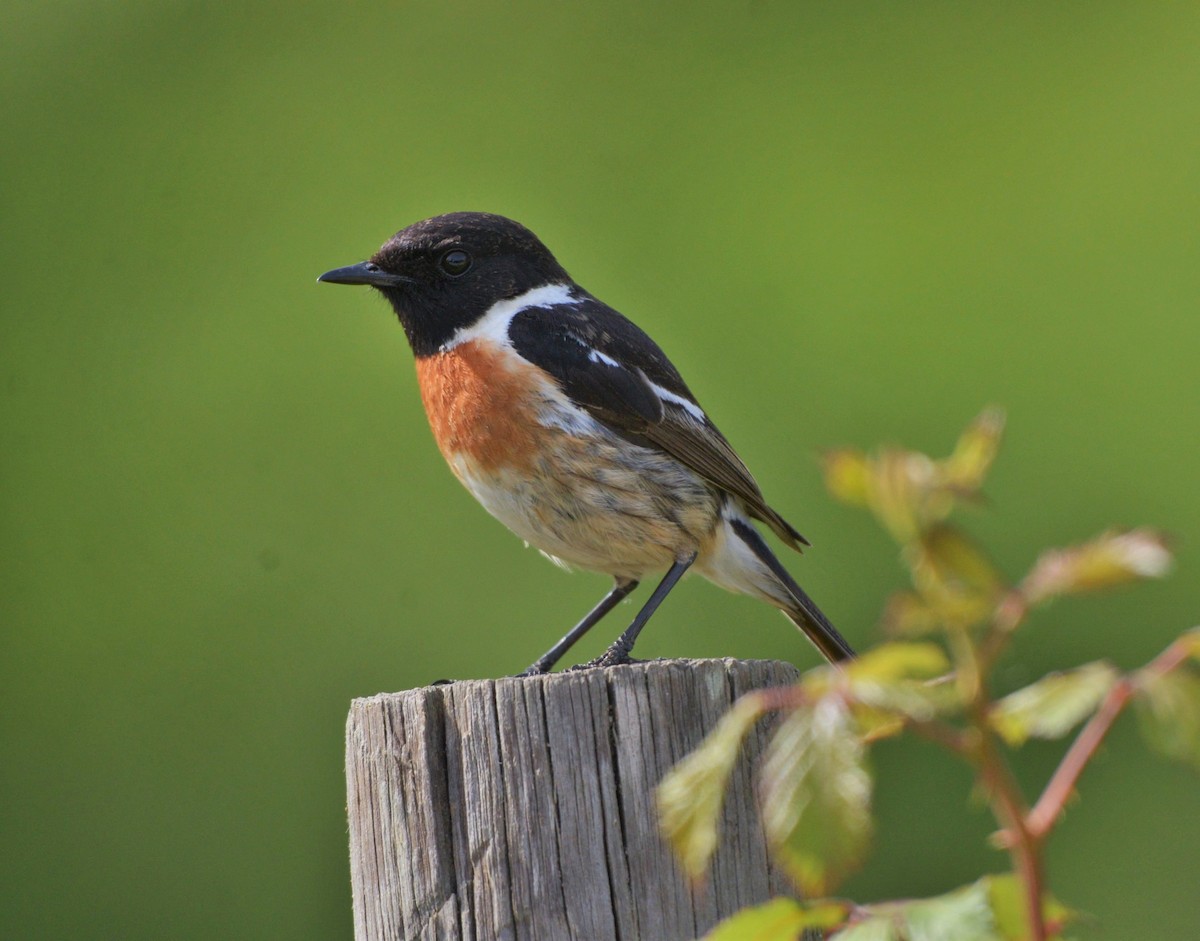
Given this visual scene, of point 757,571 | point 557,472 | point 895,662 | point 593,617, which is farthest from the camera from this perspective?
point 593,617

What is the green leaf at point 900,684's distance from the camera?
1.04 m

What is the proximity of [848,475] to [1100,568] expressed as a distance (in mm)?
179

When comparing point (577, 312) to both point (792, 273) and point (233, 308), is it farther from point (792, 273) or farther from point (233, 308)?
point (233, 308)

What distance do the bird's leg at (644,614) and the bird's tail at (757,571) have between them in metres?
0.13

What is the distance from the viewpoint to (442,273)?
4637 mm

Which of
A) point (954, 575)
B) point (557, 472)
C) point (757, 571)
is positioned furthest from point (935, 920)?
point (757, 571)

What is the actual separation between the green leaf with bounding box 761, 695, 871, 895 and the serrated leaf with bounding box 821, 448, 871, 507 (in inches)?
7.0

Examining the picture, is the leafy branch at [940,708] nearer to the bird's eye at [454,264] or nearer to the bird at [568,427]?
the bird at [568,427]

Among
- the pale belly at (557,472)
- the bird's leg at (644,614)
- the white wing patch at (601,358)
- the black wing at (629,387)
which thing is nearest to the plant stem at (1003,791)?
the bird's leg at (644,614)

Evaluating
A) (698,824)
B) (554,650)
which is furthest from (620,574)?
(698,824)

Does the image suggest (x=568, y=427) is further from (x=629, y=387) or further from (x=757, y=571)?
(x=757, y=571)

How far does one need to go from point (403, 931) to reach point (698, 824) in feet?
5.52

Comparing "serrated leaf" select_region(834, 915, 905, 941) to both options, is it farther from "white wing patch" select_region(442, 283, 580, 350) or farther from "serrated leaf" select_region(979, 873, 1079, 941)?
"white wing patch" select_region(442, 283, 580, 350)

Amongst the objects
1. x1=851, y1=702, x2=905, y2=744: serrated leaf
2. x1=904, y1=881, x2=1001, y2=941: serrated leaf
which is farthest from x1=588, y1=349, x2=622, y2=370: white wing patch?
x1=904, y1=881, x2=1001, y2=941: serrated leaf
